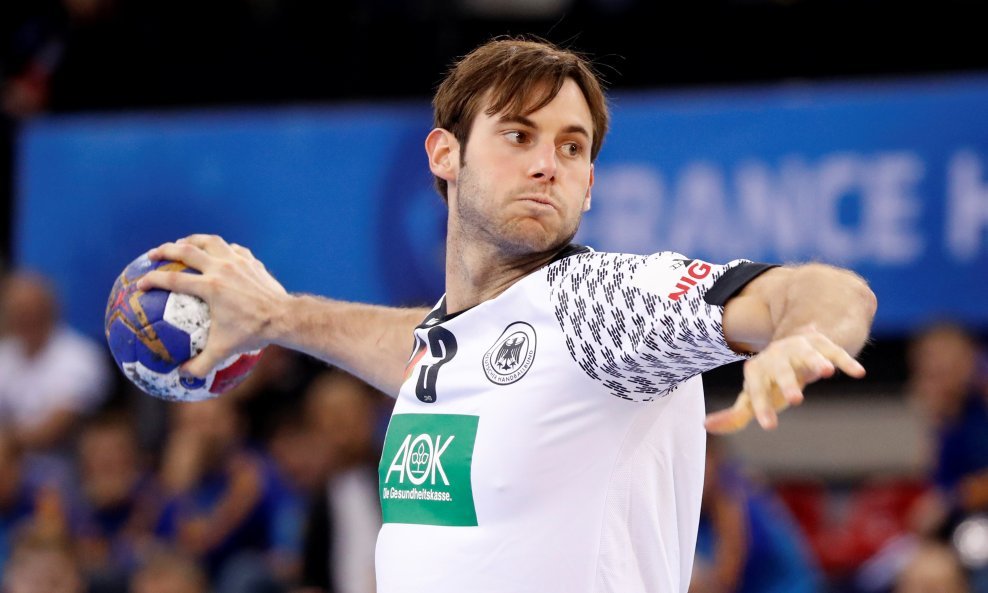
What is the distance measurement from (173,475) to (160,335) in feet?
15.6

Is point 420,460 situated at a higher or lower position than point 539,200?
lower

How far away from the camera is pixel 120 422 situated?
962 centimetres

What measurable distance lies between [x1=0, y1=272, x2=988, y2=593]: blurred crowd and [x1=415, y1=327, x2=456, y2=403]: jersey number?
376cm

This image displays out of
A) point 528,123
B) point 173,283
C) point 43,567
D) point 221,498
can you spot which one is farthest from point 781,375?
point 221,498

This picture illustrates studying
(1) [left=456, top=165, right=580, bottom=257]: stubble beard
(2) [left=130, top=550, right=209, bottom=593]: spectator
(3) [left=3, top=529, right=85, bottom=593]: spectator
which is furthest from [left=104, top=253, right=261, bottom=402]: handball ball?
(3) [left=3, top=529, right=85, bottom=593]: spectator

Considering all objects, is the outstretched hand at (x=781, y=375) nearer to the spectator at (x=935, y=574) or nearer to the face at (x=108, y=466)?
the spectator at (x=935, y=574)

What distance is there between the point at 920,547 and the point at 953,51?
3795 millimetres

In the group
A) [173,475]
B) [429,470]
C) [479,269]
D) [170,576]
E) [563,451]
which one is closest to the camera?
[563,451]

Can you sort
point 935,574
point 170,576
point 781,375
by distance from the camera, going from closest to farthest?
point 781,375 < point 935,574 < point 170,576

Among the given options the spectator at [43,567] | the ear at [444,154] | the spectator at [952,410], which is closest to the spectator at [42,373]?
the spectator at [43,567]

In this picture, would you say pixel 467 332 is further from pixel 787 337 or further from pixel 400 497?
pixel 787 337

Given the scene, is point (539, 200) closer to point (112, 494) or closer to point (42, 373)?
point (112, 494)

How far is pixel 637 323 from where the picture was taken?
3385 millimetres

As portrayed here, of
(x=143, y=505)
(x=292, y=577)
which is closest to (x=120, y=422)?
(x=143, y=505)
